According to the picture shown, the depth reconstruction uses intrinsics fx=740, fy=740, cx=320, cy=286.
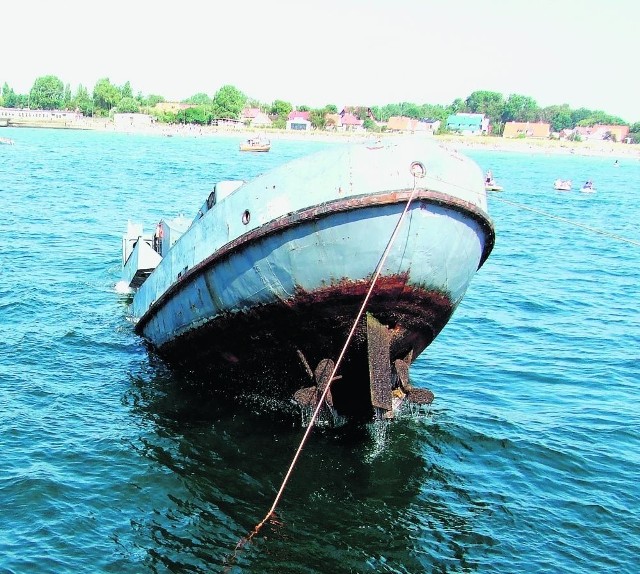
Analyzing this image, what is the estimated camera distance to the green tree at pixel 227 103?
163 meters

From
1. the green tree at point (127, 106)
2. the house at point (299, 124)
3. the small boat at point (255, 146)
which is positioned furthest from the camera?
the green tree at point (127, 106)

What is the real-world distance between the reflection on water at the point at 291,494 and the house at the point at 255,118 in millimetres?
160239

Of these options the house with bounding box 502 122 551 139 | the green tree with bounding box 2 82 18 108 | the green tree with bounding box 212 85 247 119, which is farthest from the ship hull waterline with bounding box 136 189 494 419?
the green tree with bounding box 2 82 18 108

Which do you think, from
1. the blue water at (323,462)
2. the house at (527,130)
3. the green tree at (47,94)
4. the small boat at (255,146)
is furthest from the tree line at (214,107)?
the blue water at (323,462)

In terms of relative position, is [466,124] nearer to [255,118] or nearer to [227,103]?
[255,118]

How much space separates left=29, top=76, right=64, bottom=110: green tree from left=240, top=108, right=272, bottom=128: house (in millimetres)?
A: 48848

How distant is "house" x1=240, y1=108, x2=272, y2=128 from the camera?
167 metres

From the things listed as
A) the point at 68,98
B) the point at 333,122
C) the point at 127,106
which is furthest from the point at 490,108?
the point at 68,98

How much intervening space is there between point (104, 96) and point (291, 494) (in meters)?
178

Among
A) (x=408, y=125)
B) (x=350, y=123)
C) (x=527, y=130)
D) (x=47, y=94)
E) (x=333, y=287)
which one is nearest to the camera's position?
(x=333, y=287)

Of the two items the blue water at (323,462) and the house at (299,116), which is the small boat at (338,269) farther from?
the house at (299,116)

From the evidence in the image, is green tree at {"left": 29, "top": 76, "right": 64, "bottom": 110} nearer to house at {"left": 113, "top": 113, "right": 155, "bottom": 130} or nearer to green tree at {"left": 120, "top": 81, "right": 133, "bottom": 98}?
green tree at {"left": 120, "top": 81, "right": 133, "bottom": 98}

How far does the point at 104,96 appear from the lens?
17312 centimetres

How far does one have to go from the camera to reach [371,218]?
26.0ft
